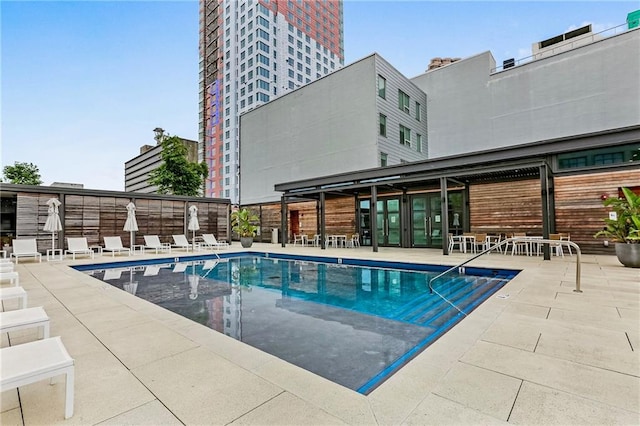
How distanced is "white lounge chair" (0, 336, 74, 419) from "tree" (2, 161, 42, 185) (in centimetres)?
3010

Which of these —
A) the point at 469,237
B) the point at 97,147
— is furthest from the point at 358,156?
the point at 97,147

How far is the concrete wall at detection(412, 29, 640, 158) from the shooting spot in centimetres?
1281

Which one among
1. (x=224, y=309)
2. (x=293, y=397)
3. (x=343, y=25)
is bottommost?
(x=224, y=309)

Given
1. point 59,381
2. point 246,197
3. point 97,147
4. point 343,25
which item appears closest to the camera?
point 59,381

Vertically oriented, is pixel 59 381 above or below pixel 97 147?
below

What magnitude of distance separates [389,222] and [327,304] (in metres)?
9.35

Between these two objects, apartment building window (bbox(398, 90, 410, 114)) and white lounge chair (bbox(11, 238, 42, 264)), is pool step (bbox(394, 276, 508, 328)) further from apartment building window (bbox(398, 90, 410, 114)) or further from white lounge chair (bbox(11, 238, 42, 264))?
apartment building window (bbox(398, 90, 410, 114))

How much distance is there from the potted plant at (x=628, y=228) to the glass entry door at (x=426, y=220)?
577 cm

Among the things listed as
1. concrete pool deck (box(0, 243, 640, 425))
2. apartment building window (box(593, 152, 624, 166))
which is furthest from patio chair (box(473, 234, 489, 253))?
concrete pool deck (box(0, 243, 640, 425))

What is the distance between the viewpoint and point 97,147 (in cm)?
2097

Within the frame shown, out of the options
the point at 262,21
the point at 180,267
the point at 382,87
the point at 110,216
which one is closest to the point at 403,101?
the point at 382,87

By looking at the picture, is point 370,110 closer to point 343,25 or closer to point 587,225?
point 587,225

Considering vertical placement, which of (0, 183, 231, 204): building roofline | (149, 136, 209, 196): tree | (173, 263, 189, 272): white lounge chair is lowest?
(173, 263, 189, 272): white lounge chair

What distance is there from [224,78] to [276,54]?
890cm
